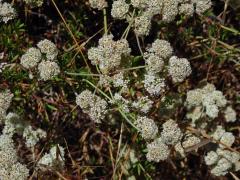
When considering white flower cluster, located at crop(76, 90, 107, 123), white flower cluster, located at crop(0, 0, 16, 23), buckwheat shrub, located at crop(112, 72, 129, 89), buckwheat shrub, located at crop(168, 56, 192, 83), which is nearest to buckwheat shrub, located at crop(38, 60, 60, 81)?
white flower cluster, located at crop(76, 90, 107, 123)

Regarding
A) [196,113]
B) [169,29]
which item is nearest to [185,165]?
[196,113]

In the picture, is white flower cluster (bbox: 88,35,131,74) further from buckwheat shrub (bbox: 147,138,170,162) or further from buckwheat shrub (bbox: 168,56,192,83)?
buckwheat shrub (bbox: 147,138,170,162)

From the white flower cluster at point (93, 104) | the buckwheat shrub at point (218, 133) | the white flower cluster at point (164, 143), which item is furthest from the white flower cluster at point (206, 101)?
the white flower cluster at point (93, 104)

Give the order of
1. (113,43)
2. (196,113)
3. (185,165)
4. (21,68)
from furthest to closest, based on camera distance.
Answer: (185,165) → (196,113) → (21,68) → (113,43)

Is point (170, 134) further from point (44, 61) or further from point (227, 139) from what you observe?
point (44, 61)

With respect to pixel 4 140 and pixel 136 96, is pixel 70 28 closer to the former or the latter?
pixel 136 96

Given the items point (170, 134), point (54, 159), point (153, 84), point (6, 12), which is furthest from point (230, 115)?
point (6, 12)
